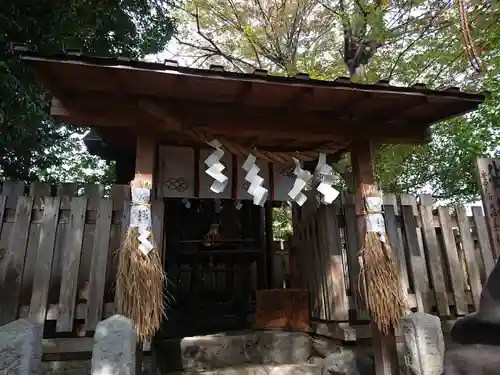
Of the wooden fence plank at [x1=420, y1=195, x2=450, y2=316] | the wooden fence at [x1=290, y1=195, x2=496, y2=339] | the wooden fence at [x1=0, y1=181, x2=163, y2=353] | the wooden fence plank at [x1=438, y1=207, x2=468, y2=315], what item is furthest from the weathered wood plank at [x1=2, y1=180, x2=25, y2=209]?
the wooden fence plank at [x1=438, y1=207, x2=468, y2=315]

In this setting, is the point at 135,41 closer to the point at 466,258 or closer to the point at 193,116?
the point at 193,116

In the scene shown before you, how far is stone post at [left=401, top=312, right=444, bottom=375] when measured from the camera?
3.62 metres

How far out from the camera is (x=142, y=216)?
3.85 m

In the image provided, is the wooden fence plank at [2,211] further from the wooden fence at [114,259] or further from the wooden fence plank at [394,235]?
the wooden fence plank at [394,235]

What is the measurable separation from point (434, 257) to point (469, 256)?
650 millimetres

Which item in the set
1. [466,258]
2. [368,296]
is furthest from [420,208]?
[368,296]

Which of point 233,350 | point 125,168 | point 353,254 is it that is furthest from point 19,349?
point 125,168

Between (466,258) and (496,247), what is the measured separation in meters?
0.68

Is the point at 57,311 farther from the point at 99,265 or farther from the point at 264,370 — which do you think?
the point at 264,370

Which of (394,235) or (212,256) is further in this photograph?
(212,256)

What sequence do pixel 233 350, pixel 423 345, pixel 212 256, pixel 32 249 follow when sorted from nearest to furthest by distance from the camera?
pixel 423 345 < pixel 32 249 < pixel 233 350 < pixel 212 256

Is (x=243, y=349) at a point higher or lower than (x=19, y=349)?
lower

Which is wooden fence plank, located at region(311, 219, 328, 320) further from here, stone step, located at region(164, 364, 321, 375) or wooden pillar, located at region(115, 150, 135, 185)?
wooden pillar, located at region(115, 150, 135, 185)

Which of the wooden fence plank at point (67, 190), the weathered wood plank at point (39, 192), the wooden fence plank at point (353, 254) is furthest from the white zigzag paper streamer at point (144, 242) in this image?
the wooden fence plank at point (353, 254)
